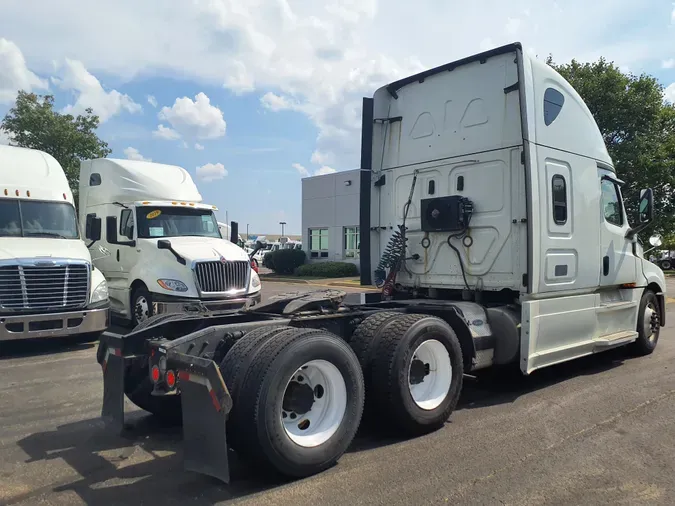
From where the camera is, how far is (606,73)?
2142 cm

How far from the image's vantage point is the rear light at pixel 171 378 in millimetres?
4000

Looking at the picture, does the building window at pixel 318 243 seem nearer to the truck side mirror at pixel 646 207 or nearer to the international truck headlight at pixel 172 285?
the international truck headlight at pixel 172 285

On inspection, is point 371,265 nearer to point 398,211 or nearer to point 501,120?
point 398,211

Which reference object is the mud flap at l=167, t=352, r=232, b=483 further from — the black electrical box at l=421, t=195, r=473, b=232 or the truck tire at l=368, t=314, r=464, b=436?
the black electrical box at l=421, t=195, r=473, b=232

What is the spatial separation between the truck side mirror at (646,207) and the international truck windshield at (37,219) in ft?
29.9

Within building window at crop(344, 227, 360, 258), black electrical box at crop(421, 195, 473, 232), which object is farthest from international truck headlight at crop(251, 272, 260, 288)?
building window at crop(344, 227, 360, 258)

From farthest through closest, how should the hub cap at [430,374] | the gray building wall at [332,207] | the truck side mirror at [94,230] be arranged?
the gray building wall at [332,207], the truck side mirror at [94,230], the hub cap at [430,374]

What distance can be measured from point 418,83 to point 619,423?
14.8ft

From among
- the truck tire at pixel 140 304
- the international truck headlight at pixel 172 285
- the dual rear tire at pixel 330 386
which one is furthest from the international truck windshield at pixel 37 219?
the dual rear tire at pixel 330 386

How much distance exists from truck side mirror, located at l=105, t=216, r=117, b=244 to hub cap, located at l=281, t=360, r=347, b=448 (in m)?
8.04

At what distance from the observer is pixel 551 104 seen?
21.2 ft

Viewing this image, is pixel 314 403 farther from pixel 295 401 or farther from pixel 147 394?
pixel 147 394

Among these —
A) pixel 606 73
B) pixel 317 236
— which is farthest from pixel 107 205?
pixel 317 236

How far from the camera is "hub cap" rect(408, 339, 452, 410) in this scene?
4992 millimetres
